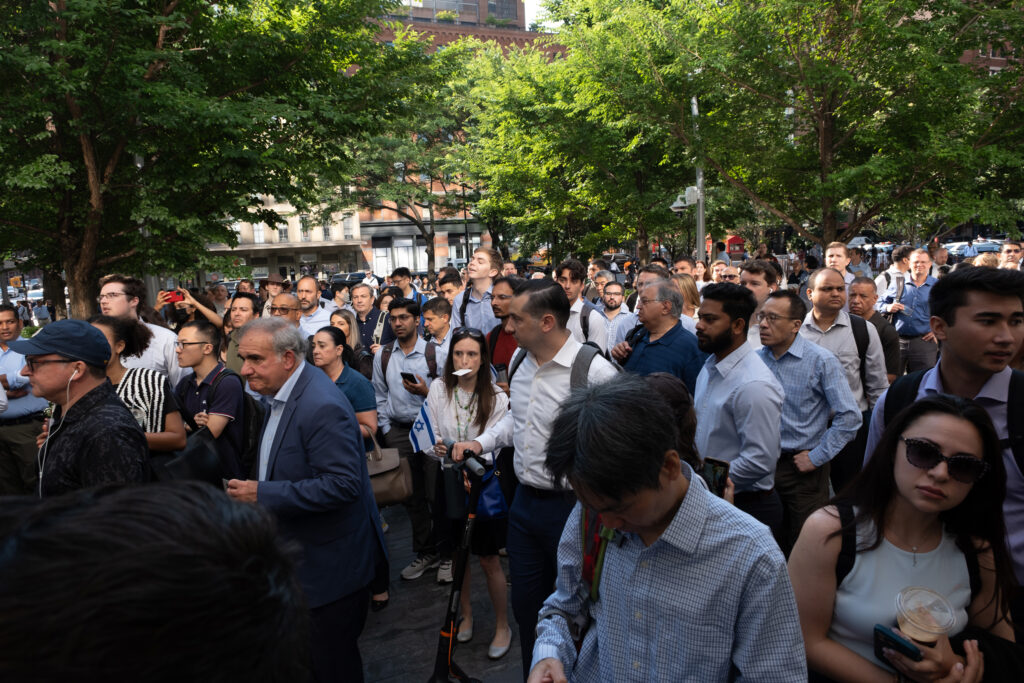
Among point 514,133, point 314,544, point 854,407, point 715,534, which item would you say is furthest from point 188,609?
point 514,133

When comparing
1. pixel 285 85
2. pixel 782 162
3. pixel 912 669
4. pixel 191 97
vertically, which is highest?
pixel 285 85

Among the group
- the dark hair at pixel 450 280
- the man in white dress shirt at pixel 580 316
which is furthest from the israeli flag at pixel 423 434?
the dark hair at pixel 450 280

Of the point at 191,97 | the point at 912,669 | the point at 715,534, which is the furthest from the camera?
the point at 191,97

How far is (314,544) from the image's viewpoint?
2.94m

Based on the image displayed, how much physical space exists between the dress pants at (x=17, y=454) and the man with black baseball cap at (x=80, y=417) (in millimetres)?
3794

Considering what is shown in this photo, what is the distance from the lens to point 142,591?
0.62 meters

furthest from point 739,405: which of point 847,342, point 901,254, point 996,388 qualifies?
point 901,254

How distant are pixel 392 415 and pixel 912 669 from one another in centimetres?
451

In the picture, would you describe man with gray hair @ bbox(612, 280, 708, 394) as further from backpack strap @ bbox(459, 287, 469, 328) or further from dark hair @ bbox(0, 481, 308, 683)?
dark hair @ bbox(0, 481, 308, 683)

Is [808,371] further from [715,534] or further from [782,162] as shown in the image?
[782,162]

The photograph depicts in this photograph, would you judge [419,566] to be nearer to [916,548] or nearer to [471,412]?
[471,412]

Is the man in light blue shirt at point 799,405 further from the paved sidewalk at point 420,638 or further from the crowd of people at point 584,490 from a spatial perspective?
the paved sidewalk at point 420,638

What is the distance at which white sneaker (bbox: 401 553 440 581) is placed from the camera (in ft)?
17.5

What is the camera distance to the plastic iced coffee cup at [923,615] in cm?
177
